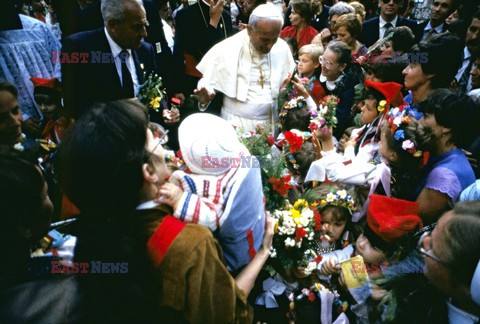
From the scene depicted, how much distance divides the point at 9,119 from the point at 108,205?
5.81 ft

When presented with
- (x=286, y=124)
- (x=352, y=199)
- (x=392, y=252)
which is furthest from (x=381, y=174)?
(x=286, y=124)

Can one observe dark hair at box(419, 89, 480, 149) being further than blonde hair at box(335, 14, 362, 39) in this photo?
No

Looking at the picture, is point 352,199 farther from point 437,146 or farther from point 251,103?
point 251,103

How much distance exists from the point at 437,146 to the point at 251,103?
85.4 inches

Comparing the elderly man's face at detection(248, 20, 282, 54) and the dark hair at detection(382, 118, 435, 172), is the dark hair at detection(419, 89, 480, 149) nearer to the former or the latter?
the dark hair at detection(382, 118, 435, 172)

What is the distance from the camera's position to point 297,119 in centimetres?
370

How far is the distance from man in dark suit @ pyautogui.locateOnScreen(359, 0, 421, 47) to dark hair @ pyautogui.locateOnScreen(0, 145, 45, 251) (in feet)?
18.8

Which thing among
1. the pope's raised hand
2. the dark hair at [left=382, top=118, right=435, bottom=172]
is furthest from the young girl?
the pope's raised hand

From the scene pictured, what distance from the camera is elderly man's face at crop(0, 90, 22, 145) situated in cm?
261

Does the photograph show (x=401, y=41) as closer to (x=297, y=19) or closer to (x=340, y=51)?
(x=340, y=51)

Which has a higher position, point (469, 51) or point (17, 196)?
point (17, 196)

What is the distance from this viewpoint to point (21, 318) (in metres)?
1.26

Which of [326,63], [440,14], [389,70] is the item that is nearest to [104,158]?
[389,70]

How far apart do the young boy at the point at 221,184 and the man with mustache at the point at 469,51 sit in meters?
4.00
